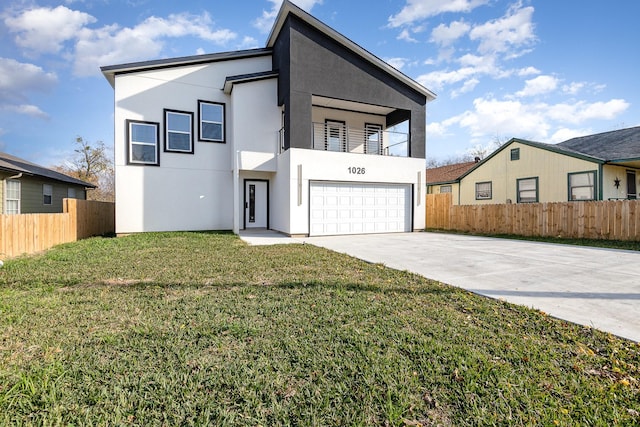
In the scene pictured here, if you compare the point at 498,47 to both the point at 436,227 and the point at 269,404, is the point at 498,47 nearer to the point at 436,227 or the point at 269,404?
the point at 436,227

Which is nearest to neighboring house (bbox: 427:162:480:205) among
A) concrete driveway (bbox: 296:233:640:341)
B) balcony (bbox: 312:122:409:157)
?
balcony (bbox: 312:122:409:157)

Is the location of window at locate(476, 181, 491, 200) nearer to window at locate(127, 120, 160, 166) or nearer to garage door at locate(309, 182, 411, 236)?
garage door at locate(309, 182, 411, 236)

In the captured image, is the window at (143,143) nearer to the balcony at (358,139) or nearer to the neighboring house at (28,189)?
the neighboring house at (28,189)

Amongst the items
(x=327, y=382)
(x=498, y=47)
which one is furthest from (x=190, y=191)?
(x=498, y=47)

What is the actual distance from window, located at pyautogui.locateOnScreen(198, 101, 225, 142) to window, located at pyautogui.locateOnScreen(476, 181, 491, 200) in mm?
16170

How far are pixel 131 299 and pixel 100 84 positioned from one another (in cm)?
1287

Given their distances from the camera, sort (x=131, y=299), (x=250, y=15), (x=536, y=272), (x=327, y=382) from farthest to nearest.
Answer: (x=250, y=15), (x=536, y=272), (x=131, y=299), (x=327, y=382)

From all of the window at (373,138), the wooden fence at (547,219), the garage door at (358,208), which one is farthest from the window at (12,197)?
the wooden fence at (547,219)

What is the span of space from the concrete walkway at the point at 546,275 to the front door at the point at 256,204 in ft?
19.9

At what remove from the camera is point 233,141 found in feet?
39.9

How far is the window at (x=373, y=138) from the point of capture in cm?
1485

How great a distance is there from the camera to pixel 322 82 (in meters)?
11.5

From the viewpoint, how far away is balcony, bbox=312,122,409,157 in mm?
14086

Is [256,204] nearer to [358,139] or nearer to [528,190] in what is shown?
[358,139]
